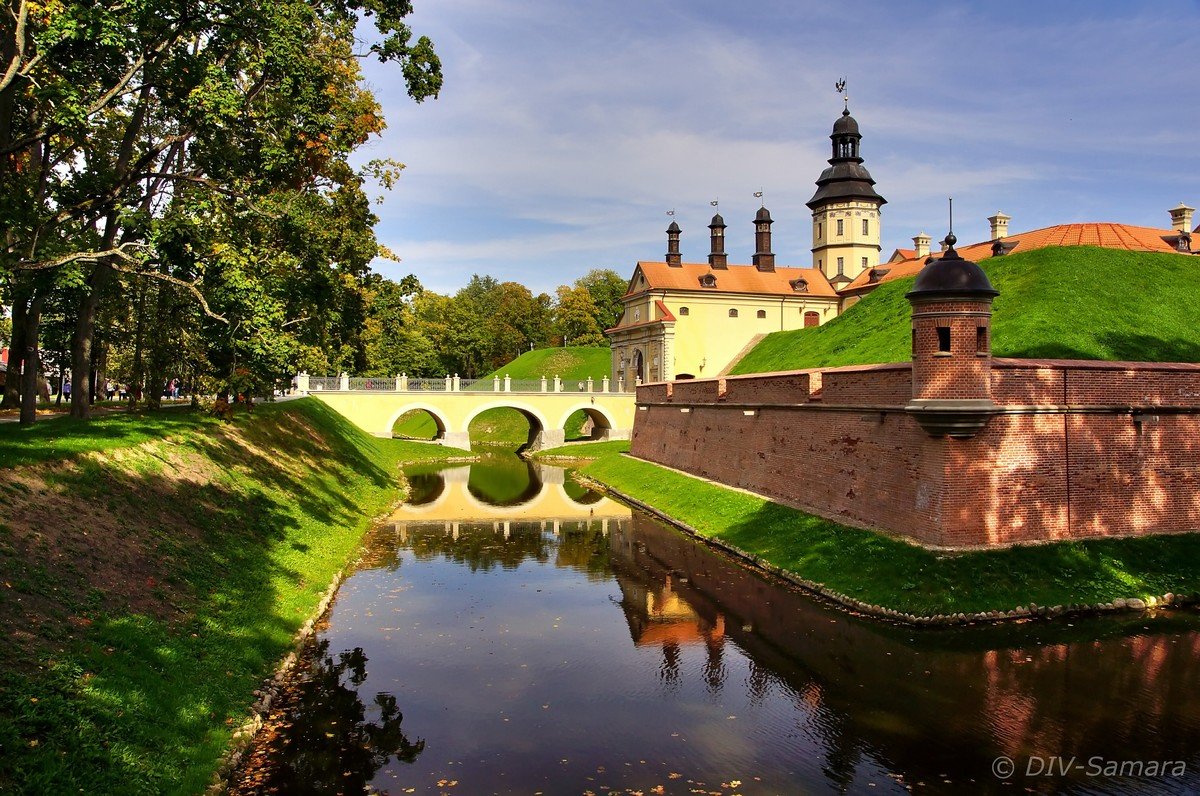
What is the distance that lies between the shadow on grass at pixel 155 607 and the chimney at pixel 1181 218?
1942 inches

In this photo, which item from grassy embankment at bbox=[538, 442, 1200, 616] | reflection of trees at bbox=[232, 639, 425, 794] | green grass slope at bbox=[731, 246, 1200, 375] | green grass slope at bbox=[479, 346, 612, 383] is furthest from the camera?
green grass slope at bbox=[479, 346, 612, 383]

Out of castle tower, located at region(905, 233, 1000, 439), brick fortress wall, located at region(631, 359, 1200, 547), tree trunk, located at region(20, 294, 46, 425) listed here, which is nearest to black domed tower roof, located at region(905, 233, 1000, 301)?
castle tower, located at region(905, 233, 1000, 439)

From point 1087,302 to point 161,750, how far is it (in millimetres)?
29800

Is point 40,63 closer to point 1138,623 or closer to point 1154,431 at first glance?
point 1138,623

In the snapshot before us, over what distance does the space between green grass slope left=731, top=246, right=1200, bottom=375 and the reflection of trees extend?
21.5 meters

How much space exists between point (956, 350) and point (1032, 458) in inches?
117

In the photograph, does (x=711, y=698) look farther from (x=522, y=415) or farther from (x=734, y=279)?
(x=522, y=415)

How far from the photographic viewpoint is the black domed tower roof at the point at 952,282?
1581cm

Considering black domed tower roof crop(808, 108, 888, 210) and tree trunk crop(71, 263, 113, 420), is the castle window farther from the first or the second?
black domed tower roof crop(808, 108, 888, 210)

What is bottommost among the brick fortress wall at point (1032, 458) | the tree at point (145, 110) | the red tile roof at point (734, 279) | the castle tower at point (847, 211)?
the brick fortress wall at point (1032, 458)

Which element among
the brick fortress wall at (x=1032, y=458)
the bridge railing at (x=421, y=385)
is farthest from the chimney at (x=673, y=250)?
the brick fortress wall at (x=1032, y=458)

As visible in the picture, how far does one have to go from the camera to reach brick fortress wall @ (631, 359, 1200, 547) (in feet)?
52.7

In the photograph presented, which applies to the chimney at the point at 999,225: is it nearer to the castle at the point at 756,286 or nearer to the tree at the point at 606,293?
the castle at the point at 756,286

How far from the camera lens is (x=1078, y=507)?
16.7m
